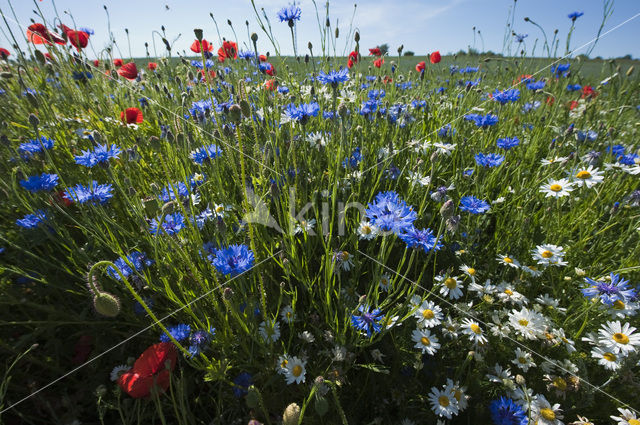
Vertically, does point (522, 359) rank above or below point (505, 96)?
below

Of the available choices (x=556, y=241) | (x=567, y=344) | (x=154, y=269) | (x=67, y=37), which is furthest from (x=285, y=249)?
(x=67, y=37)

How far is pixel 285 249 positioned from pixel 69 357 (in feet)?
3.29

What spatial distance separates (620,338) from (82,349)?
202 cm

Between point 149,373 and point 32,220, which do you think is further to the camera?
point 32,220

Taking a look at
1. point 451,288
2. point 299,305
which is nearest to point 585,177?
point 451,288

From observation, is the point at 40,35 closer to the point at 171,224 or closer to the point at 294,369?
the point at 171,224

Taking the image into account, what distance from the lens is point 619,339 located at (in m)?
1.04

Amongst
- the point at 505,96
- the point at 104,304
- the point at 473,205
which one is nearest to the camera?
the point at 104,304

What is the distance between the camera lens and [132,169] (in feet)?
5.55

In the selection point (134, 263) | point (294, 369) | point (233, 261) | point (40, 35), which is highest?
point (40, 35)

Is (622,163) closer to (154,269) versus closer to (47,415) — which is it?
(154,269)

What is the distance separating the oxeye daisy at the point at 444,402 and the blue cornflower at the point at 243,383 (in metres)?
0.61

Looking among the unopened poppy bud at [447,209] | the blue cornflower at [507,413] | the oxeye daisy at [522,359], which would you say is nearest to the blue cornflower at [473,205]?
the unopened poppy bud at [447,209]

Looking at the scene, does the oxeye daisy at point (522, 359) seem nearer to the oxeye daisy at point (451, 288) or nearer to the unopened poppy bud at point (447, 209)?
the oxeye daisy at point (451, 288)
